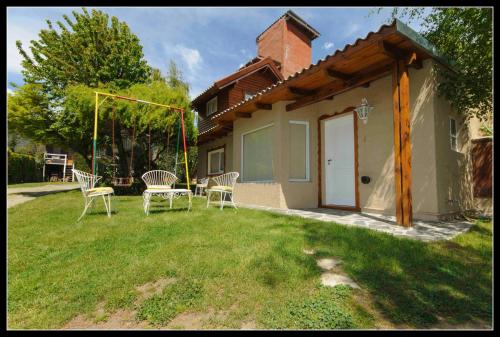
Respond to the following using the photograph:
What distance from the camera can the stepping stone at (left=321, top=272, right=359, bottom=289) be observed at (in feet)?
7.98

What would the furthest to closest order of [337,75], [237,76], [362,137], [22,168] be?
[22,168] → [237,76] → [362,137] → [337,75]

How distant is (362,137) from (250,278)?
4.61 metres

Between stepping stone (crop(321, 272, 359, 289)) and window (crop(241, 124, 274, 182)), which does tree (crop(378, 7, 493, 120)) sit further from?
stepping stone (crop(321, 272, 359, 289))

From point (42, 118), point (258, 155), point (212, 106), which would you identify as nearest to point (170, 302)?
point (258, 155)

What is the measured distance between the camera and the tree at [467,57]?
491 centimetres

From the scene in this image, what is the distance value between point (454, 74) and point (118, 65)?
42.7 ft

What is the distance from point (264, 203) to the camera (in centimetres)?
746

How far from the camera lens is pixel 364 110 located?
573cm

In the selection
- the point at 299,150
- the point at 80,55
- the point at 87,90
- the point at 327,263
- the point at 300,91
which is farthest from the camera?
the point at 80,55

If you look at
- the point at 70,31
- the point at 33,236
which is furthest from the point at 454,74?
the point at 70,31

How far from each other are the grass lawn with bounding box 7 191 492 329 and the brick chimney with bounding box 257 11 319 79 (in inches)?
496

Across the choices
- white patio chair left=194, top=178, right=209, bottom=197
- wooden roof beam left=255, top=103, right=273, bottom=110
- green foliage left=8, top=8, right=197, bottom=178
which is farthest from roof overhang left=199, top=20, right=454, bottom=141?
green foliage left=8, top=8, right=197, bottom=178

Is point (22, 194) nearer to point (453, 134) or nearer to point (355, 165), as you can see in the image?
point (355, 165)

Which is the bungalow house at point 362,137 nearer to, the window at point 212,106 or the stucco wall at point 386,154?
Result: the stucco wall at point 386,154
